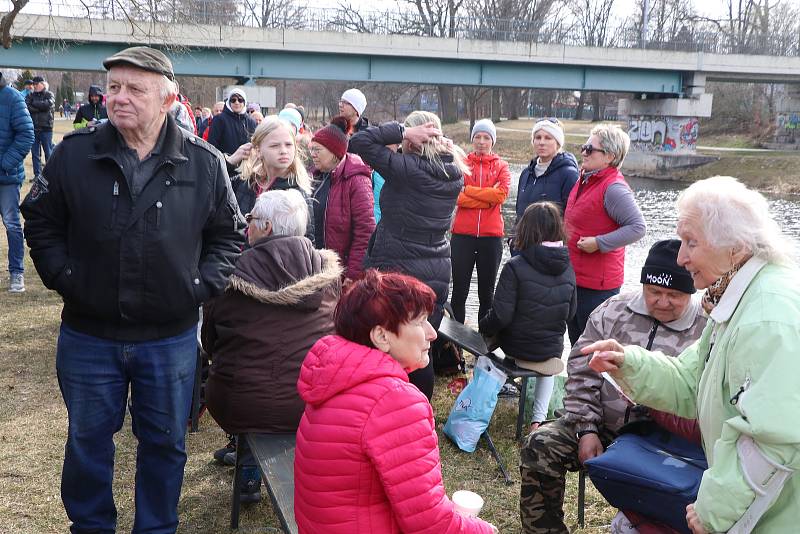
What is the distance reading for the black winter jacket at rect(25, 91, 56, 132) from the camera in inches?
613

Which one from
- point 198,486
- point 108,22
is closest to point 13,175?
point 198,486

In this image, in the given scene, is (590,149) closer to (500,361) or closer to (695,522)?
(500,361)

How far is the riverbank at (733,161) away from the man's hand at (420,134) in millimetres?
25665

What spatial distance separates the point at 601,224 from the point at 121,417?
346cm

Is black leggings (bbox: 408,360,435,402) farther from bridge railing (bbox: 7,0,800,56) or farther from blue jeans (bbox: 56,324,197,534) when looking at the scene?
bridge railing (bbox: 7,0,800,56)

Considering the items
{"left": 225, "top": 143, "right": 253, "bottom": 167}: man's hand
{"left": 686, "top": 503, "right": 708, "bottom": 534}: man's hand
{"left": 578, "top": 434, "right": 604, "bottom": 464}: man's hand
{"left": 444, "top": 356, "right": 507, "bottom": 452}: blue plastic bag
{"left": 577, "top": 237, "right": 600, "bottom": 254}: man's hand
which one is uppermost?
{"left": 225, "top": 143, "right": 253, "bottom": 167}: man's hand

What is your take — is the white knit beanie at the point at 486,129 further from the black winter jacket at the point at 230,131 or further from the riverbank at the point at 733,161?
the riverbank at the point at 733,161

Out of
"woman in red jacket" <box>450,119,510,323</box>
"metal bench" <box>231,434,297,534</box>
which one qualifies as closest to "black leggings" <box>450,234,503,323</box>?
"woman in red jacket" <box>450,119,510,323</box>

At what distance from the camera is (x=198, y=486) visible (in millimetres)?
4227

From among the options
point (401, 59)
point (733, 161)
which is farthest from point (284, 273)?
point (733, 161)

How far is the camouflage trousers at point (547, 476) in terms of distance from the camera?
11.8ft

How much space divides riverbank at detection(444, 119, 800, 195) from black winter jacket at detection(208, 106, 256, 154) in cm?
2300

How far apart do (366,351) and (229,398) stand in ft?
4.89

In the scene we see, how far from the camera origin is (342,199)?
536 centimetres
